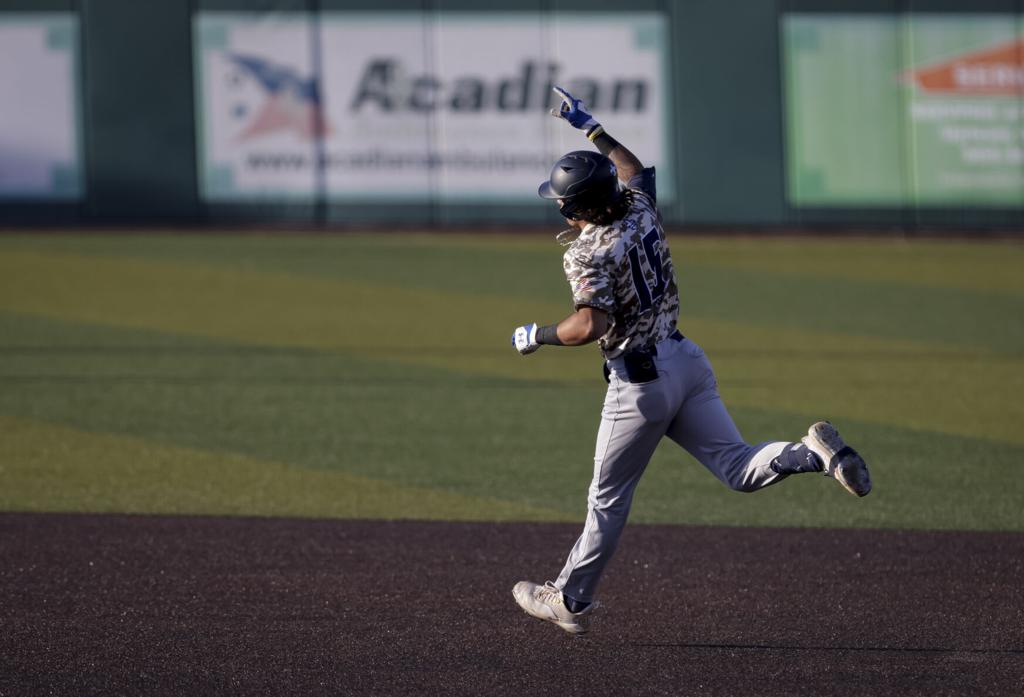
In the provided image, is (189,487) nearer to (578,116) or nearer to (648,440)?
(578,116)

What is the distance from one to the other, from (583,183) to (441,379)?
7.37 metres

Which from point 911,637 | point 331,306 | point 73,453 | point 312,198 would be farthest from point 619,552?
point 312,198

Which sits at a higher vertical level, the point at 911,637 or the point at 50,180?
the point at 50,180

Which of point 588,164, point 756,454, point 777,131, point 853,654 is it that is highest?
point 777,131

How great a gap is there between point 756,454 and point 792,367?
7.94m

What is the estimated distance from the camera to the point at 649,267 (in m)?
5.84

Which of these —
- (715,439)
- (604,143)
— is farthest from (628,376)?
(604,143)

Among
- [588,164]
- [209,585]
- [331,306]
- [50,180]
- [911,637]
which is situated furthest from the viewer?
[50,180]

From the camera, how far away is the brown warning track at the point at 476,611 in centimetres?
572

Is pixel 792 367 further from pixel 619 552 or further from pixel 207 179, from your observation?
pixel 207 179

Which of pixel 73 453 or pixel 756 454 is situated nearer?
pixel 756 454

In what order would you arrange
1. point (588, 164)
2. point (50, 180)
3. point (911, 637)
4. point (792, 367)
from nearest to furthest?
point (588, 164) < point (911, 637) < point (792, 367) < point (50, 180)

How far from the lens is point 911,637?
6.24 m

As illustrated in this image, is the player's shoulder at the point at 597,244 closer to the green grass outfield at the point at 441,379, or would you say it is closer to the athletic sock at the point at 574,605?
the athletic sock at the point at 574,605
